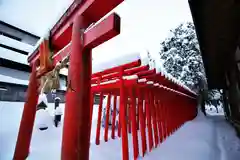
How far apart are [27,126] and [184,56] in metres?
14.6

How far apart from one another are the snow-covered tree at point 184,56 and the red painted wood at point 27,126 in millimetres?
13142

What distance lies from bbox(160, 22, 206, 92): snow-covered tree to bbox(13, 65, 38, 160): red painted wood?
1314 centimetres

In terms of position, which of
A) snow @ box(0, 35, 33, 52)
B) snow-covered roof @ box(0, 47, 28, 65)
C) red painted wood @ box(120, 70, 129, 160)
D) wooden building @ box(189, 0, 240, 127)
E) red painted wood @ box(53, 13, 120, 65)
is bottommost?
red painted wood @ box(120, 70, 129, 160)

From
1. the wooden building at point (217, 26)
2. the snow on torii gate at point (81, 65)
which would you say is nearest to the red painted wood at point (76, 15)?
the snow on torii gate at point (81, 65)

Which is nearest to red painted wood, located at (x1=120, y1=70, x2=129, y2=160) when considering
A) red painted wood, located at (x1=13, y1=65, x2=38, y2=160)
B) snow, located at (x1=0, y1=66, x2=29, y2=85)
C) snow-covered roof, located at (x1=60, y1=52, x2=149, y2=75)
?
snow-covered roof, located at (x1=60, y1=52, x2=149, y2=75)

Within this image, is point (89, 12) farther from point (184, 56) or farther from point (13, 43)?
point (13, 43)

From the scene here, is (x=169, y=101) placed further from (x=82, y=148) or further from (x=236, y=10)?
(x=82, y=148)

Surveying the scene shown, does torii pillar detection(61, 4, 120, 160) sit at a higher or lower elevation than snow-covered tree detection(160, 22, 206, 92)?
lower

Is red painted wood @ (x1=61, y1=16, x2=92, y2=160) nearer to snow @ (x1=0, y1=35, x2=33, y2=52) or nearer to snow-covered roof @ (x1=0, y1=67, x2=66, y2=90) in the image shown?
snow-covered roof @ (x1=0, y1=67, x2=66, y2=90)

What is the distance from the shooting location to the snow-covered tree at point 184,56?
13859 mm

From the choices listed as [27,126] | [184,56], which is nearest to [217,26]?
[27,126]

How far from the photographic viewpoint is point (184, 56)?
14.8m

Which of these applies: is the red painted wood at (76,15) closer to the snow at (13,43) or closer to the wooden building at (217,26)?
the wooden building at (217,26)

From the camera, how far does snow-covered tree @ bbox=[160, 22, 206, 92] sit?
45.5 ft
